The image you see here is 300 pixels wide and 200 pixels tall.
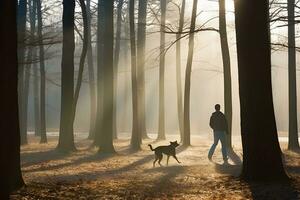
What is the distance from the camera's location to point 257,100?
10156 millimetres

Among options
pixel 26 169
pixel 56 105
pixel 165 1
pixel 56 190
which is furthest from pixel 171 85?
pixel 56 190

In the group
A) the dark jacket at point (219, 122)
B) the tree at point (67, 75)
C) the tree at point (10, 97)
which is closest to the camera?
the tree at point (10, 97)

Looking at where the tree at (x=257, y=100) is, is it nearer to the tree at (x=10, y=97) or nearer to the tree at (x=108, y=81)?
the tree at (x=10, y=97)

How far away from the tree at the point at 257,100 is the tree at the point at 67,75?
12.1 metres

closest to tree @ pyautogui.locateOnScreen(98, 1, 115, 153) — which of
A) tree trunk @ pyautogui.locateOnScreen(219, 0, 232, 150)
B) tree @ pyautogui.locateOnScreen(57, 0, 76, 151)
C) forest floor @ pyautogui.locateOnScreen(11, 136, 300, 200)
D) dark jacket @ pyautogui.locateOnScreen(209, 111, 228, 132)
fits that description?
tree @ pyautogui.locateOnScreen(57, 0, 76, 151)

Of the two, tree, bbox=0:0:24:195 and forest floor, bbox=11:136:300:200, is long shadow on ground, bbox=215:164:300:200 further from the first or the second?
tree, bbox=0:0:24:195

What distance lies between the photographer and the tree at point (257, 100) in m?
10.0

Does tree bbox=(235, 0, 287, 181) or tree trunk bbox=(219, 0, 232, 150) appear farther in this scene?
tree trunk bbox=(219, 0, 232, 150)

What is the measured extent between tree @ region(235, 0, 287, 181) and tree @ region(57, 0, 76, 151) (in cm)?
1210

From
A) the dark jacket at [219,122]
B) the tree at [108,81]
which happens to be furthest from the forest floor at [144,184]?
the tree at [108,81]

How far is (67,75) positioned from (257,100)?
12.7 metres

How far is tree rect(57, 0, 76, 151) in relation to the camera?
69.5 feet

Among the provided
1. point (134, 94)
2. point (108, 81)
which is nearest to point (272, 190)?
point (108, 81)

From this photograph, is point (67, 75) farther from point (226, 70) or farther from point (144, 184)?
point (144, 184)
